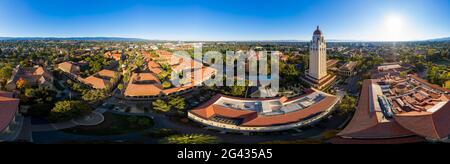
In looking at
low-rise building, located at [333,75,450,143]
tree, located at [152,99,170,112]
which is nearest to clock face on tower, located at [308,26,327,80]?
low-rise building, located at [333,75,450,143]

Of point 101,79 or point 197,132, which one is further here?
point 101,79

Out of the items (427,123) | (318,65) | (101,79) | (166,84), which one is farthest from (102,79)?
(427,123)

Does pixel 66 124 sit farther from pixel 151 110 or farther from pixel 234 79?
pixel 234 79

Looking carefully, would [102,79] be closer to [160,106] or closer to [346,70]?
[160,106]

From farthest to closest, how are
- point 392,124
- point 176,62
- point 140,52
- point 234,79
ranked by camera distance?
point 140,52, point 176,62, point 234,79, point 392,124

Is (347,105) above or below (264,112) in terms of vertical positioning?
above
